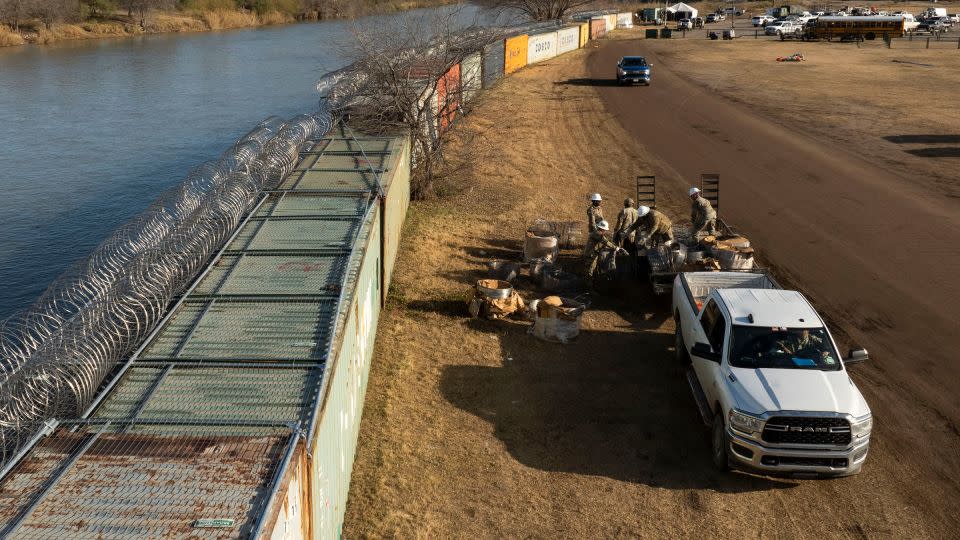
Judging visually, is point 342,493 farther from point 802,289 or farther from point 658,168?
point 658,168

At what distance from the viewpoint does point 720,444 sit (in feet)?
35.7

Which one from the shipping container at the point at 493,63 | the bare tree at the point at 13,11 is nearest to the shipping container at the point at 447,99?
the shipping container at the point at 493,63

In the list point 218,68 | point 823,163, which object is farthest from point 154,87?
point 823,163

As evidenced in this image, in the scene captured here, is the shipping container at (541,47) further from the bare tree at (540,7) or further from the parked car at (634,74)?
the bare tree at (540,7)

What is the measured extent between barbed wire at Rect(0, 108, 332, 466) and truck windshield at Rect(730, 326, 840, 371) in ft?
25.8

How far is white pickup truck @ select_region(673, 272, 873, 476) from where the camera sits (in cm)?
1029

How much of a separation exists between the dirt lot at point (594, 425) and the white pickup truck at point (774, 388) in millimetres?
559

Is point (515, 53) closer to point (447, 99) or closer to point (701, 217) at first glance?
point (447, 99)

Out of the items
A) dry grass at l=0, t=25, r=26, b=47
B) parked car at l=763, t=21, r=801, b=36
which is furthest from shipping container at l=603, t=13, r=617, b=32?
dry grass at l=0, t=25, r=26, b=47

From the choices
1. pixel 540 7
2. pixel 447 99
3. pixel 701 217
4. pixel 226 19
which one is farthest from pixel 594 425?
pixel 540 7

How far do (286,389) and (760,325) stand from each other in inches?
262

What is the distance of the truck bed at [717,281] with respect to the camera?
1412 cm

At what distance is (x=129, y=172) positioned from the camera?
1191 inches

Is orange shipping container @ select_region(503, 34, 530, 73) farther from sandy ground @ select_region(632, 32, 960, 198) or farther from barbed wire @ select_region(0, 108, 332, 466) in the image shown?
barbed wire @ select_region(0, 108, 332, 466)
